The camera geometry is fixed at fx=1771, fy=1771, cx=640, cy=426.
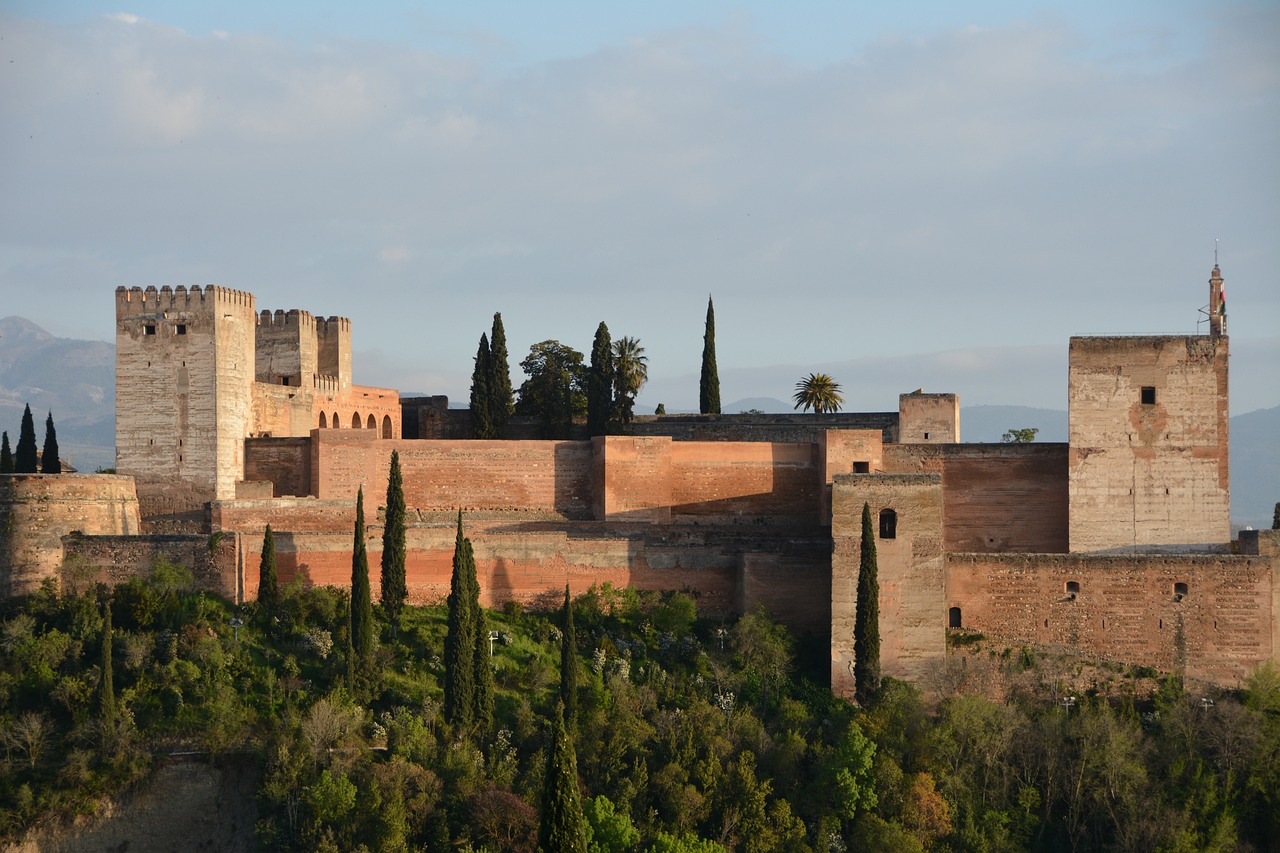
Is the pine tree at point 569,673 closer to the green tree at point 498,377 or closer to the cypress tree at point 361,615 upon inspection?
the cypress tree at point 361,615

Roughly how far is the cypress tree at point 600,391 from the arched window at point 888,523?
1150 cm

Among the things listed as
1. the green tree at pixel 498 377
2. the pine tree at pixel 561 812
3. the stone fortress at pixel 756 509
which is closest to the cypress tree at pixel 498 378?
the green tree at pixel 498 377

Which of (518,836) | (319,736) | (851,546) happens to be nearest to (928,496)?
(851,546)

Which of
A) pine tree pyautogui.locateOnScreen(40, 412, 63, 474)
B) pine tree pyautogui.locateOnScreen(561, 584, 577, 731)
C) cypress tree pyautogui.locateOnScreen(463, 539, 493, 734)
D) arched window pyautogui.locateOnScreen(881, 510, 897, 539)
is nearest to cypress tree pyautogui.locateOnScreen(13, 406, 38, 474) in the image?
pine tree pyautogui.locateOnScreen(40, 412, 63, 474)

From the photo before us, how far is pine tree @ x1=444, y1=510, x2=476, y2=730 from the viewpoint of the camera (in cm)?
2883

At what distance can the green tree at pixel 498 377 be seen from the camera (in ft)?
137

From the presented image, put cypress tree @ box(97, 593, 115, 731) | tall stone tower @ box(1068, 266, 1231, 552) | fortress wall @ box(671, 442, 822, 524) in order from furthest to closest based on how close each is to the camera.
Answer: fortress wall @ box(671, 442, 822, 524), tall stone tower @ box(1068, 266, 1231, 552), cypress tree @ box(97, 593, 115, 731)

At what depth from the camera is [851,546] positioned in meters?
30.0

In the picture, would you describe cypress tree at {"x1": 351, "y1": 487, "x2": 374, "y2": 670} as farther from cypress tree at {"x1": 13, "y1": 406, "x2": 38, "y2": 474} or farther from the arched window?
cypress tree at {"x1": 13, "y1": 406, "x2": 38, "y2": 474}

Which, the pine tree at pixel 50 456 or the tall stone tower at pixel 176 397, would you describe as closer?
the tall stone tower at pixel 176 397

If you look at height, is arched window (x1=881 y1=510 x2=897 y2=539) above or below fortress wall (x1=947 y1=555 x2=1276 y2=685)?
above

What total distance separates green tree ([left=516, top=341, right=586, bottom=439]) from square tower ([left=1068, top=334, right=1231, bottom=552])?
14001mm

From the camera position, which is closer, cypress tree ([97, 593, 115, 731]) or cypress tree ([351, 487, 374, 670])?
cypress tree ([97, 593, 115, 731])

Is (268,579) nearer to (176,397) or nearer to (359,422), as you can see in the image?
(176,397)
